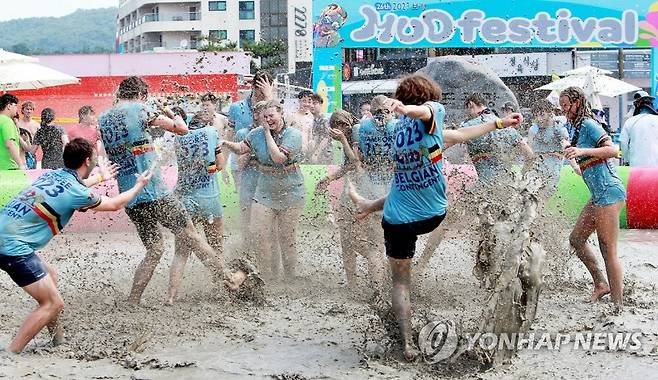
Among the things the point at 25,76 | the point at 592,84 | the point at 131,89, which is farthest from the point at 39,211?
the point at 592,84

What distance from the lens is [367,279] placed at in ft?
25.6

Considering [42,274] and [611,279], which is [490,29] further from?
[42,274]

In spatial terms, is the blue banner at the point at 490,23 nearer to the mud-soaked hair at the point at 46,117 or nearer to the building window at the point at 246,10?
the mud-soaked hair at the point at 46,117

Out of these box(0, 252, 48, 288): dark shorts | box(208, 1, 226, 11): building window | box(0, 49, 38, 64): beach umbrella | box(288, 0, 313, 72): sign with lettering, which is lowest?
box(0, 252, 48, 288): dark shorts

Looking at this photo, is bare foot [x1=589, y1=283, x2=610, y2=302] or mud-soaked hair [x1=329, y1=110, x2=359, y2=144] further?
mud-soaked hair [x1=329, y1=110, x2=359, y2=144]

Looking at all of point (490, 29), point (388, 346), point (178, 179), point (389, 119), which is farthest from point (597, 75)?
point (388, 346)

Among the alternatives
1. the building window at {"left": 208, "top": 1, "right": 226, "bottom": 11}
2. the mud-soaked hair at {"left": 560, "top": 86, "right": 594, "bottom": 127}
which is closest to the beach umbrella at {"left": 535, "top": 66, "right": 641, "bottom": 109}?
the mud-soaked hair at {"left": 560, "top": 86, "right": 594, "bottom": 127}

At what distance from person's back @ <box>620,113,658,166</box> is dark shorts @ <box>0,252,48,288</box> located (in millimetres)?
8976

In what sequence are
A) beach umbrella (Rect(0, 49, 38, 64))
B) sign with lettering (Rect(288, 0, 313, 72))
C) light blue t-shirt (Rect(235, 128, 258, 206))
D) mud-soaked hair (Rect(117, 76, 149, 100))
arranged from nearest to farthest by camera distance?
mud-soaked hair (Rect(117, 76, 149, 100)) < light blue t-shirt (Rect(235, 128, 258, 206)) < beach umbrella (Rect(0, 49, 38, 64)) < sign with lettering (Rect(288, 0, 313, 72))

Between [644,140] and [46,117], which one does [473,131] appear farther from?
[46,117]

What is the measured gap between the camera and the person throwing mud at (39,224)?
558 cm

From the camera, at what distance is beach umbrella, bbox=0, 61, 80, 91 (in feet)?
46.2

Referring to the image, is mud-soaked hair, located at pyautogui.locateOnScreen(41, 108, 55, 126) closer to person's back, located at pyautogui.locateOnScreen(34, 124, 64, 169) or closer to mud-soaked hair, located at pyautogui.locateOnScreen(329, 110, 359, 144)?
person's back, located at pyautogui.locateOnScreen(34, 124, 64, 169)

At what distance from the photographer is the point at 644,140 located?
1219cm
